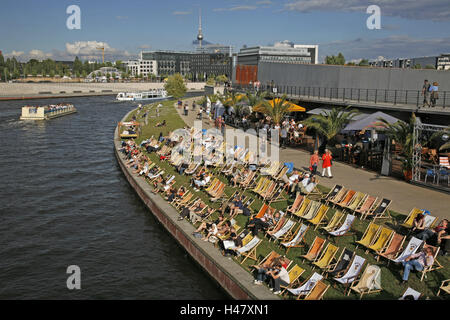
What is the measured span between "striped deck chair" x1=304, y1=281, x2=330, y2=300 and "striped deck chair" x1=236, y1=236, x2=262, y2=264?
2.39 m

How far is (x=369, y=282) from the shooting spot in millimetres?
9648

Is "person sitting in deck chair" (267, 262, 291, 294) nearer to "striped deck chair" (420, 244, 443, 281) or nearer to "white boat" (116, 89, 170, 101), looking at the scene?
"striped deck chair" (420, 244, 443, 281)

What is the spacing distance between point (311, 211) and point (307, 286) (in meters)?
3.97

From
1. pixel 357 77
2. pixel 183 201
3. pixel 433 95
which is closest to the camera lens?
pixel 183 201

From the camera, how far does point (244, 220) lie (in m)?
14.8

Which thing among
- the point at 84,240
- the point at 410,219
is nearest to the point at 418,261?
the point at 410,219

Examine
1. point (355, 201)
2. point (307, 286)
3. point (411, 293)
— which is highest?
point (355, 201)

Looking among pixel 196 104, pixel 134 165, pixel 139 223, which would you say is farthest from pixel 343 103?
pixel 196 104

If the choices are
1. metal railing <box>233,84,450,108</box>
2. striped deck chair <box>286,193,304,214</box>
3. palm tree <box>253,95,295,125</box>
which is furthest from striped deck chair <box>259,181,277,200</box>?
metal railing <box>233,84,450,108</box>

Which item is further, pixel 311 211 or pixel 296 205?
pixel 296 205

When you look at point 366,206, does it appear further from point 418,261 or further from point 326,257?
point 418,261

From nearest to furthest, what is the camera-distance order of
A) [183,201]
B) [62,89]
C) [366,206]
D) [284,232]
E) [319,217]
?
[284,232], [319,217], [366,206], [183,201], [62,89]

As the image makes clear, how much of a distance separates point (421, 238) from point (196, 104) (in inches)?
2094
